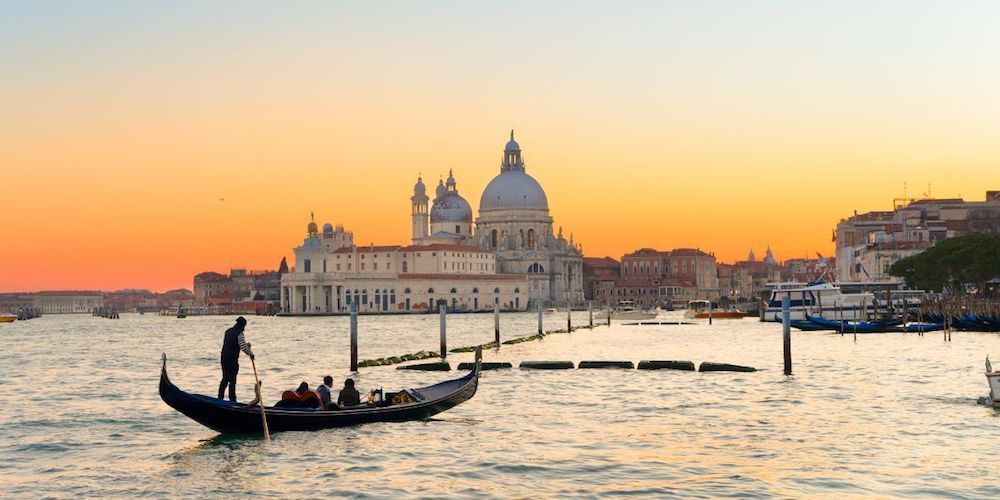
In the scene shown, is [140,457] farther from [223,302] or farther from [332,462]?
[223,302]

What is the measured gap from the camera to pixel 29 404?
27000 millimetres

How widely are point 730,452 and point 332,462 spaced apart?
205 inches

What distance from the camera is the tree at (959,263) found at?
212ft

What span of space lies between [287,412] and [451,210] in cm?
15736

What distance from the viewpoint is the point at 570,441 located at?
19.1m

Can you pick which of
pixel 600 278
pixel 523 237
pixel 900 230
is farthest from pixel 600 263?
pixel 900 230

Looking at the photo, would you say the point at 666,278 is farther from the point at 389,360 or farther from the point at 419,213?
the point at 389,360

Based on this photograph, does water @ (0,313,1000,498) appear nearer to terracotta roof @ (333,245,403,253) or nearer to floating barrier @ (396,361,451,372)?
floating barrier @ (396,361,451,372)

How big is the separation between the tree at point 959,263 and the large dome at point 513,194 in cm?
9226

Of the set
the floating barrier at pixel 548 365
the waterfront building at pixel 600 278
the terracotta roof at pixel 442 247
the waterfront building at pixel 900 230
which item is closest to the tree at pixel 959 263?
the waterfront building at pixel 900 230

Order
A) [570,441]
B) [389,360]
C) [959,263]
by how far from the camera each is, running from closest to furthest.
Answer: [570,441] → [389,360] → [959,263]

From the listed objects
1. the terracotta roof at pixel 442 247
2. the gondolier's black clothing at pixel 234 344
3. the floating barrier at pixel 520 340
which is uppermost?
the terracotta roof at pixel 442 247

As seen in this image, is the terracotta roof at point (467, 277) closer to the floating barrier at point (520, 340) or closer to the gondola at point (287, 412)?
the floating barrier at point (520, 340)

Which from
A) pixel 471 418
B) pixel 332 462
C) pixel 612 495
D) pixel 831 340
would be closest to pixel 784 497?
pixel 612 495
